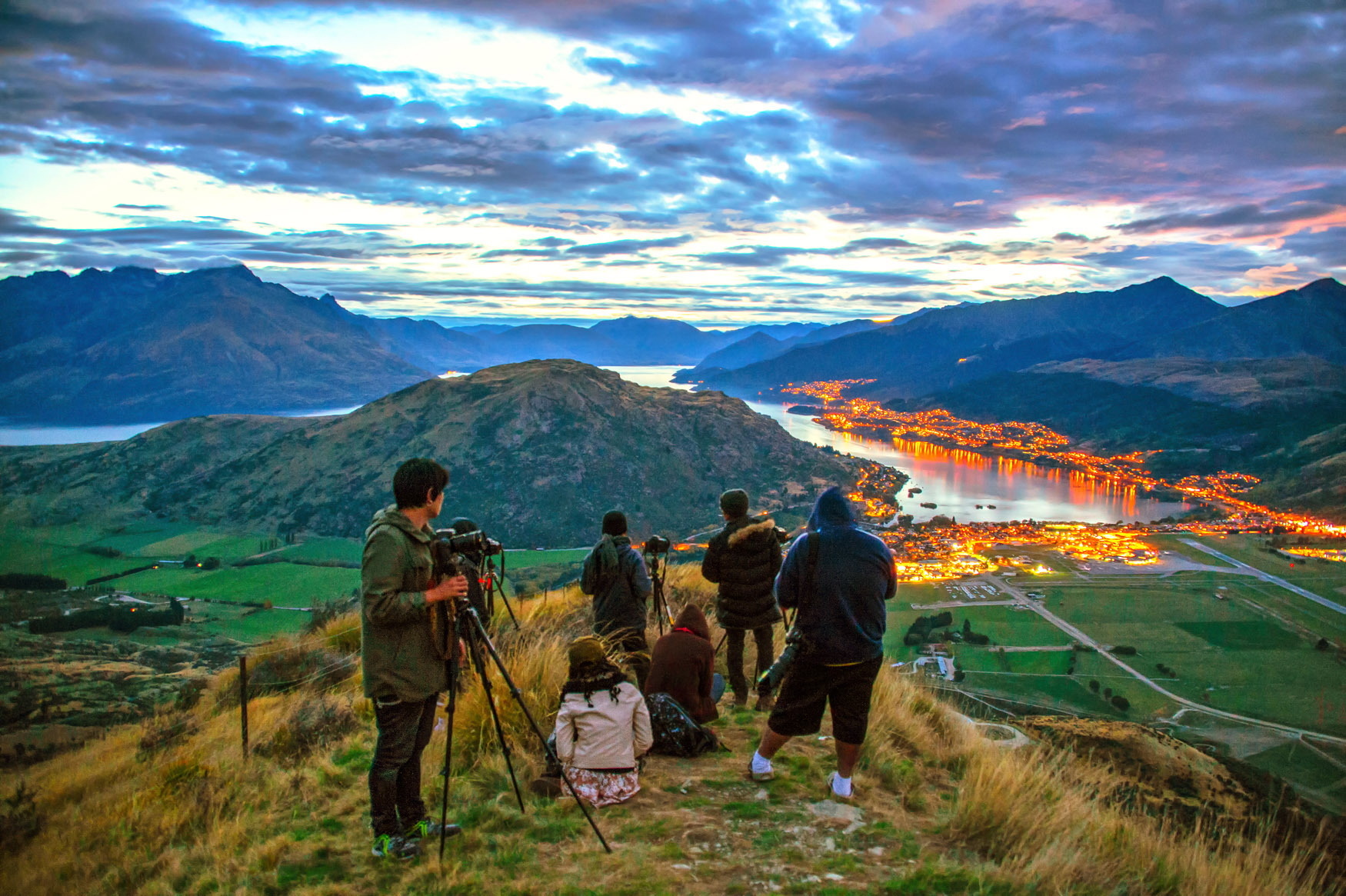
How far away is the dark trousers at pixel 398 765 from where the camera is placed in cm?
353

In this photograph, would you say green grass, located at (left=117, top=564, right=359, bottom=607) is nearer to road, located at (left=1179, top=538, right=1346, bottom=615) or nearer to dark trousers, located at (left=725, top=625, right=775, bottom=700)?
dark trousers, located at (left=725, top=625, right=775, bottom=700)

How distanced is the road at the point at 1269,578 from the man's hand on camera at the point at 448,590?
150 feet

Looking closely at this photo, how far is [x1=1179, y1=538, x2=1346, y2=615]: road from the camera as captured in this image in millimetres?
35000

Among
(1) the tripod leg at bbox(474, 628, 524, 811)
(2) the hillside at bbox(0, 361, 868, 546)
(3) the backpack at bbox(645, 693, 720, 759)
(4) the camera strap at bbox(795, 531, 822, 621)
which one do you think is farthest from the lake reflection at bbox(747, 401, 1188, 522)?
(1) the tripod leg at bbox(474, 628, 524, 811)

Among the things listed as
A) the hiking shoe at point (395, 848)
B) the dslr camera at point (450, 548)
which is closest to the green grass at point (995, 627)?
the hiking shoe at point (395, 848)

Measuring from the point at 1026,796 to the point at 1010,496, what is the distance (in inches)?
3382

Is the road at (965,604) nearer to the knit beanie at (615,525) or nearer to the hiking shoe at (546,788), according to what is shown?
the knit beanie at (615,525)

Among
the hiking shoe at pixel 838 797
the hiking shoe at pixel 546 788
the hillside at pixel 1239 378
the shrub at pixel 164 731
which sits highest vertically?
the hillside at pixel 1239 378

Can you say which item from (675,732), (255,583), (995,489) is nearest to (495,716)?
(675,732)

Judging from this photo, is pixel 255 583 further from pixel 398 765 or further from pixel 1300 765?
pixel 1300 765

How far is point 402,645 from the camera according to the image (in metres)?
3.42

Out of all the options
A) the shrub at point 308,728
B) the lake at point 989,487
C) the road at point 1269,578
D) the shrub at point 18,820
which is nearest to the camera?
the shrub at point 18,820

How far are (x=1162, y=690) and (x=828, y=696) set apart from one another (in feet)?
79.2

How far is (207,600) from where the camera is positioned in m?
40.6
